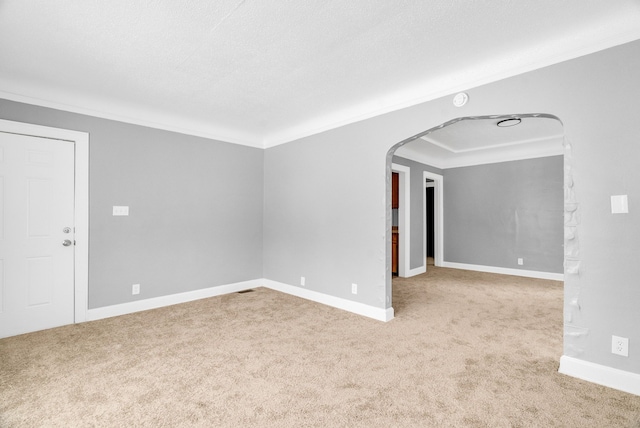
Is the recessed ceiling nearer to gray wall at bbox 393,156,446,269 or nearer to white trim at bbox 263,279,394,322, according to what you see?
gray wall at bbox 393,156,446,269

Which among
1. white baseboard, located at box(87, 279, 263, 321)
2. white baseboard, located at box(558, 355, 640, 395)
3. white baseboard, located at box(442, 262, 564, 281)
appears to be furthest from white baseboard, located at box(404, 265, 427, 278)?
white baseboard, located at box(558, 355, 640, 395)

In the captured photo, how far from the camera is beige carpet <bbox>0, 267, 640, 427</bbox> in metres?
1.83

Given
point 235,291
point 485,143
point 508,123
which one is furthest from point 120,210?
point 485,143

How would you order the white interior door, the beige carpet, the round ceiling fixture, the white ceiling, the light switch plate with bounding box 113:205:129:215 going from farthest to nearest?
the round ceiling fixture, the light switch plate with bounding box 113:205:129:215, the white interior door, the white ceiling, the beige carpet

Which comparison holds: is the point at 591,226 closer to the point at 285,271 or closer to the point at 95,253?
the point at 285,271

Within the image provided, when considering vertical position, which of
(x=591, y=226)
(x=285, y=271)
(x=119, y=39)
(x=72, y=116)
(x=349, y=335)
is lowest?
(x=349, y=335)

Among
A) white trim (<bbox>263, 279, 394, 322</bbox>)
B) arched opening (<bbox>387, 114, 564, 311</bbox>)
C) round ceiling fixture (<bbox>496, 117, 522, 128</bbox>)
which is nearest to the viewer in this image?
white trim (<bbox>263, 279, 394, 322</bbox>)

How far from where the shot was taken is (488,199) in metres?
6.52

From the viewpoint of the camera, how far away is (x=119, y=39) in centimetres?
232

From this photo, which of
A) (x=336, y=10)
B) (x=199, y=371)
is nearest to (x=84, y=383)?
(x=199, y=371)

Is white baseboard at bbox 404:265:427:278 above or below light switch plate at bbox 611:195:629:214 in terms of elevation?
below

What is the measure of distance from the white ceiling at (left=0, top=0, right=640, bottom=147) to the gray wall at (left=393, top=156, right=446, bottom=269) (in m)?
2.99

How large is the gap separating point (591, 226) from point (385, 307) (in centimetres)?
204

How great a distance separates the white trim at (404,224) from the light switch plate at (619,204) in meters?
3.90
